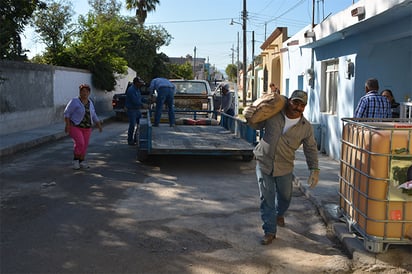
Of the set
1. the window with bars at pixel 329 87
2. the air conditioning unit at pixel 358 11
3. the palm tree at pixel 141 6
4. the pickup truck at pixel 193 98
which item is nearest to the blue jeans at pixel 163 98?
the pickup truck at pixel 193 98

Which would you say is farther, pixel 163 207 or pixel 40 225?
pixel 163 207

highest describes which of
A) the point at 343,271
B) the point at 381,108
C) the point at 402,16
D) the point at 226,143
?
the point at 402,16

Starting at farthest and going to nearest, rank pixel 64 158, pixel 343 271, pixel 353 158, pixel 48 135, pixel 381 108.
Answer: pixel 48 135 → pixel 64 158 → pixel 381 108 → pixel 353 158 → pixel 343 271

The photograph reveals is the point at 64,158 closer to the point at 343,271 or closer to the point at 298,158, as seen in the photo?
the point at 298,158

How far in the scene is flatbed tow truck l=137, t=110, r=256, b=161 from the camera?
8883 mm

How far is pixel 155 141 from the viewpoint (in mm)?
9594

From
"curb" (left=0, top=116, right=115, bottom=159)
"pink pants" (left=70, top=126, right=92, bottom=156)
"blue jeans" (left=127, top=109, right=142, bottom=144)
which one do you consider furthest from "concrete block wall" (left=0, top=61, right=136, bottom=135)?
"blue jeans" (left=127, top=109, right=142, bottom=144)

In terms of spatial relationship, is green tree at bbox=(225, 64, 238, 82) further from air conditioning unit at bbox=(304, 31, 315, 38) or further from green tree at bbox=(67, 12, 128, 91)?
air conditioning unit at bbox=(304, 31, 315, 38)

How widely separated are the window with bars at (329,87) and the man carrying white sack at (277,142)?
21.8ft

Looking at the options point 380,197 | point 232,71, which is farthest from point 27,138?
point 232,71

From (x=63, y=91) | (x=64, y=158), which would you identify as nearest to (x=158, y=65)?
(x=63, y=91)

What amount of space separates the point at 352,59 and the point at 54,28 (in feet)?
63.9

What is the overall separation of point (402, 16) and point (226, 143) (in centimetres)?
395

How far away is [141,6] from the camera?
37.3 metres
